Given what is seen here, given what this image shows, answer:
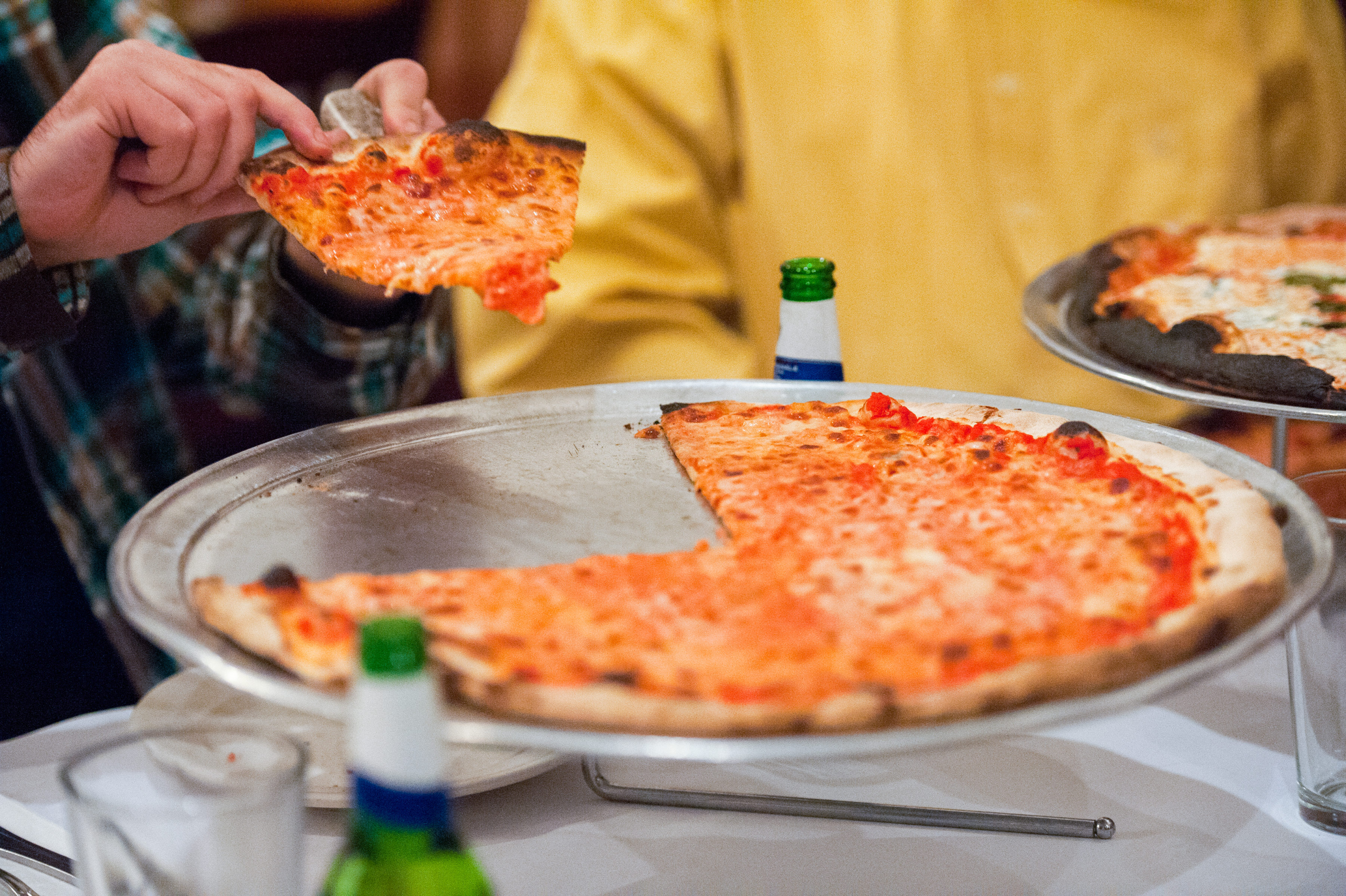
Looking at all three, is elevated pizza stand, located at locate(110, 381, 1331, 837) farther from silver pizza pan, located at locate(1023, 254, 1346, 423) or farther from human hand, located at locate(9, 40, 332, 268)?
human hand, located at locate(9, 40, 332, 268)

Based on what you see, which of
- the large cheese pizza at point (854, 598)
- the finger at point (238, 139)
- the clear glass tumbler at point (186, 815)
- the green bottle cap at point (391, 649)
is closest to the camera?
the green bottle cap at point (391, 649)

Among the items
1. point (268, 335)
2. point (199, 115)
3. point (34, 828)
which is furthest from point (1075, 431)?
point (268, 335)

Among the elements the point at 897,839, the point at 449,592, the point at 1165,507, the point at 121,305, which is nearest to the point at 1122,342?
the point at 1165,507

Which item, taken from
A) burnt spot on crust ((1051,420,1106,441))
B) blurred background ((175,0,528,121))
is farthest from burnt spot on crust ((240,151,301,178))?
blurred background ((175,0,528,121))

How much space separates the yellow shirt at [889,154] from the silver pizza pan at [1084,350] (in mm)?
514

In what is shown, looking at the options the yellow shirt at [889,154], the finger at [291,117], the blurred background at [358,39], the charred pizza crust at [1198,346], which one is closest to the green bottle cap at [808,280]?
the charred pizza crust at [1198,346]

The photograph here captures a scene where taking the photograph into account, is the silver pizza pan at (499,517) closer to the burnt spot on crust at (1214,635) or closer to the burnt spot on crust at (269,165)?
the burnt spot on crust at (1214,635)

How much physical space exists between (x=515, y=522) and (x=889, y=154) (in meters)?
1.72

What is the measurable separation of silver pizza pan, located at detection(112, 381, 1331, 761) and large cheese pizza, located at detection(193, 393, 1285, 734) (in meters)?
0.03

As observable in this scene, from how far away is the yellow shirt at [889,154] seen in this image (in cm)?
261

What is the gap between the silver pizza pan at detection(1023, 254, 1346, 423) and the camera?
4.55ft

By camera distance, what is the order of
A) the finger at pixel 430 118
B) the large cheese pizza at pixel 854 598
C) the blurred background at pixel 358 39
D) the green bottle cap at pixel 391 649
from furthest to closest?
the blurred background at pixel 358 39, the finger at pixel 430 118, the large cheese pizza at pixel 854 598, the green bottle cap at pixel 391 649

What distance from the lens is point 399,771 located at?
599mm

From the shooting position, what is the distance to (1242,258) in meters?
2.28
